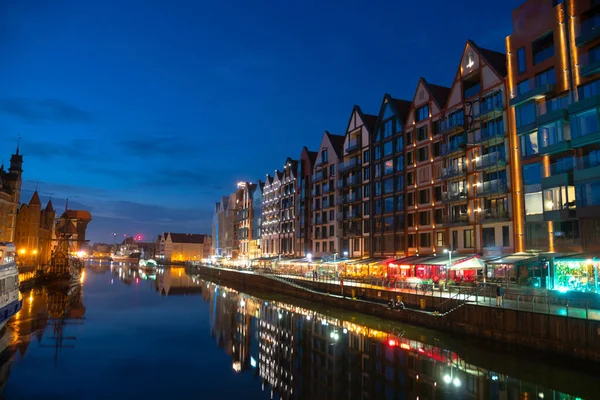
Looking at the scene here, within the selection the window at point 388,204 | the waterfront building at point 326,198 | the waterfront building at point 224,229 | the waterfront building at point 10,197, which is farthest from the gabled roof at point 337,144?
the waterfront building at point 224,229

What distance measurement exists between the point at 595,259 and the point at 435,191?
2676cm

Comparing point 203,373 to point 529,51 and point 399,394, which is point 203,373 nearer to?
point 399,394

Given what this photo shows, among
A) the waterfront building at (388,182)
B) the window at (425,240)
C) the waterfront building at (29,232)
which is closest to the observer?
the window at (425,240)

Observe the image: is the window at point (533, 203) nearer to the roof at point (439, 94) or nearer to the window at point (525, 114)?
the window at point (525, 114)

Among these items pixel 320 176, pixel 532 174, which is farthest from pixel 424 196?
pixel 320 176

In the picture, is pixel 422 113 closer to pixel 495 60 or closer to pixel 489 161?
pixel 495 60

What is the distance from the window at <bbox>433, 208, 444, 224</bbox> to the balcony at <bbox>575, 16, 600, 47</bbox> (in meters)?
25.0

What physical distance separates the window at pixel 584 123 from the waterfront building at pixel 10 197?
95.8m

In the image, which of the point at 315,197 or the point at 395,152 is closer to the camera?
the point at 395,152

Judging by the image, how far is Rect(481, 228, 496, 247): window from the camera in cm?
4972

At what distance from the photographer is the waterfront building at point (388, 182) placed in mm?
66438

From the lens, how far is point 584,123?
37188 millimetres

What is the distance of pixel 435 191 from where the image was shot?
196 ft

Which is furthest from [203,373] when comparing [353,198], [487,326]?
[353,198]
